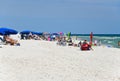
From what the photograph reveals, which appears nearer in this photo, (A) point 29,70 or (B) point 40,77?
(B) point 40,77

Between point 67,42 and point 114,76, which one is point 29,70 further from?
point 67,42

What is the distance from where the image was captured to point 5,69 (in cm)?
1342

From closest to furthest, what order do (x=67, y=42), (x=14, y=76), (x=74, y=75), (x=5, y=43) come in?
→ (x=14, y=76), (x=74, y=75), (x=5, y=43), (x=67, y=42)

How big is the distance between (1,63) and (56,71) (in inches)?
104

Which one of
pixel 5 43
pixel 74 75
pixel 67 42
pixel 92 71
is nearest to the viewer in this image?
pixel 74 75

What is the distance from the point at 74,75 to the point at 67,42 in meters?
22.6

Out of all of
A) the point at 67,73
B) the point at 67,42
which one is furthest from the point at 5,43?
the point at 67,73

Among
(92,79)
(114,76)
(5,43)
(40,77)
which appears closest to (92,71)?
(114,76)

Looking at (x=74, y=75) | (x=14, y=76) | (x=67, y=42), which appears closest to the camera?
(x=14, y=76)

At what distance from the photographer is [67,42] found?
35.8 m

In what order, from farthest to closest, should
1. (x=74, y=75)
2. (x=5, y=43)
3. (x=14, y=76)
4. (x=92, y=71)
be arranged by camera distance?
(x=5, y=43) < (x=92, y=71) < (x=74, y=75) < (x=14, y=76)

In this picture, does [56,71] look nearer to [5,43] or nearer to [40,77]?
[40,77]

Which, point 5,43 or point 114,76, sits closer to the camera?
point 114,76

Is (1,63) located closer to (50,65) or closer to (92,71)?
(50,65)
